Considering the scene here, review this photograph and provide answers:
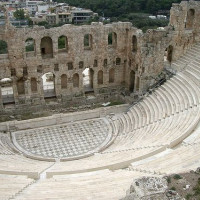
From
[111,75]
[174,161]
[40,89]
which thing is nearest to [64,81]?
[40,89]

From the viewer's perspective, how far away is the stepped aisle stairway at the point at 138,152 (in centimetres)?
1479

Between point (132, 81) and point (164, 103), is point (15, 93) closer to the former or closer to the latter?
point (132, 81)

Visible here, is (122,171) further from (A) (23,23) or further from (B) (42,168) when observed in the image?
(A) (23,23)

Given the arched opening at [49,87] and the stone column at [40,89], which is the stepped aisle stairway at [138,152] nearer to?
the arched opening at [49,87]

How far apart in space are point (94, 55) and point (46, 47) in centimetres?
484

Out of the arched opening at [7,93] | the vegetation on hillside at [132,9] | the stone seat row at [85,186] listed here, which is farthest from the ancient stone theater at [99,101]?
the vegetation on hillside at [132,9]

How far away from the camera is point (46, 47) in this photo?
94.7 ft

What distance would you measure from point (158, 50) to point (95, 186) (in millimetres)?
17878

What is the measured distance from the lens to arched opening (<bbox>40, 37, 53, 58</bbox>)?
93.5 feet

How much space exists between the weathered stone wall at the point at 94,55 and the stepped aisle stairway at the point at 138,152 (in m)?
2.40

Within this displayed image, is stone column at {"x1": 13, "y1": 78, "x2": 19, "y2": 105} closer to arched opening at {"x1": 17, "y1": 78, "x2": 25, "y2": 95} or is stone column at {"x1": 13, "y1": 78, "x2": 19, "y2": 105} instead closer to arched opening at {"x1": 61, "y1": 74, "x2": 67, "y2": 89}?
arched opening at {"x1": 17, "y1": 78, "x2": 25, "y2": 95}

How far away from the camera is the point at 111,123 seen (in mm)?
27359

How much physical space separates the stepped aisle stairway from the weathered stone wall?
2402mm

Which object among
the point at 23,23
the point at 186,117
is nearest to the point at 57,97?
the point at 186,117
